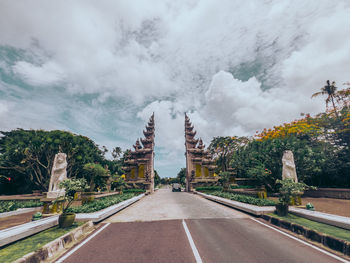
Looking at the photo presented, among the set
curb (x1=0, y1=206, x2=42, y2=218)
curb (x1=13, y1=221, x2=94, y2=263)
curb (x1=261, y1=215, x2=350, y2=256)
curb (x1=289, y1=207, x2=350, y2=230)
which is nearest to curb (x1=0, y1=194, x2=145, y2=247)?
curb (x1=13, y1=221, x2=94, y2=263)

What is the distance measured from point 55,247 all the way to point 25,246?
1.12 meters

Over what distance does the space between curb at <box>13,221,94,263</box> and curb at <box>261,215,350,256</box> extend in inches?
357

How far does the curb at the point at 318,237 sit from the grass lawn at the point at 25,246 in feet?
31.4

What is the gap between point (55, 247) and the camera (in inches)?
Result: 203

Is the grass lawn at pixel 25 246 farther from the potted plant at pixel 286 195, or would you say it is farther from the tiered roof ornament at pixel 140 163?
the tiered roof ornament at pixel 140 163

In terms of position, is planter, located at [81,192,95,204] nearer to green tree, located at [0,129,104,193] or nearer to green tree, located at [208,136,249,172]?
green tree, located at [0,129,104,193]

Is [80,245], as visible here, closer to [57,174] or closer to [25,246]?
[25,246]

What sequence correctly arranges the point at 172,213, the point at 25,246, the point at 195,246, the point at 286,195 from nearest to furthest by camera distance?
the point at 25,246
the point at 195,246
the point at 286,195
the point at 172,213

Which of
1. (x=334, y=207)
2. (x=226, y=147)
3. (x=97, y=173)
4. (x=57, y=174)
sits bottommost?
(x=334, y=207)

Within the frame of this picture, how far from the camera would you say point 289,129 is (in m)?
26.2

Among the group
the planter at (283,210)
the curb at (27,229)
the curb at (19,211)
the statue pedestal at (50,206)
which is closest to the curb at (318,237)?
the planter at (283,210)

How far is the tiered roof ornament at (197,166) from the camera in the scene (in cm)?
4097

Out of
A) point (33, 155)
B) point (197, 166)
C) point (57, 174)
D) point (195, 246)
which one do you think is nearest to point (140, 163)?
point (197, 166)

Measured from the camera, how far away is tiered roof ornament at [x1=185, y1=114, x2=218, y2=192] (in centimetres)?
4097
